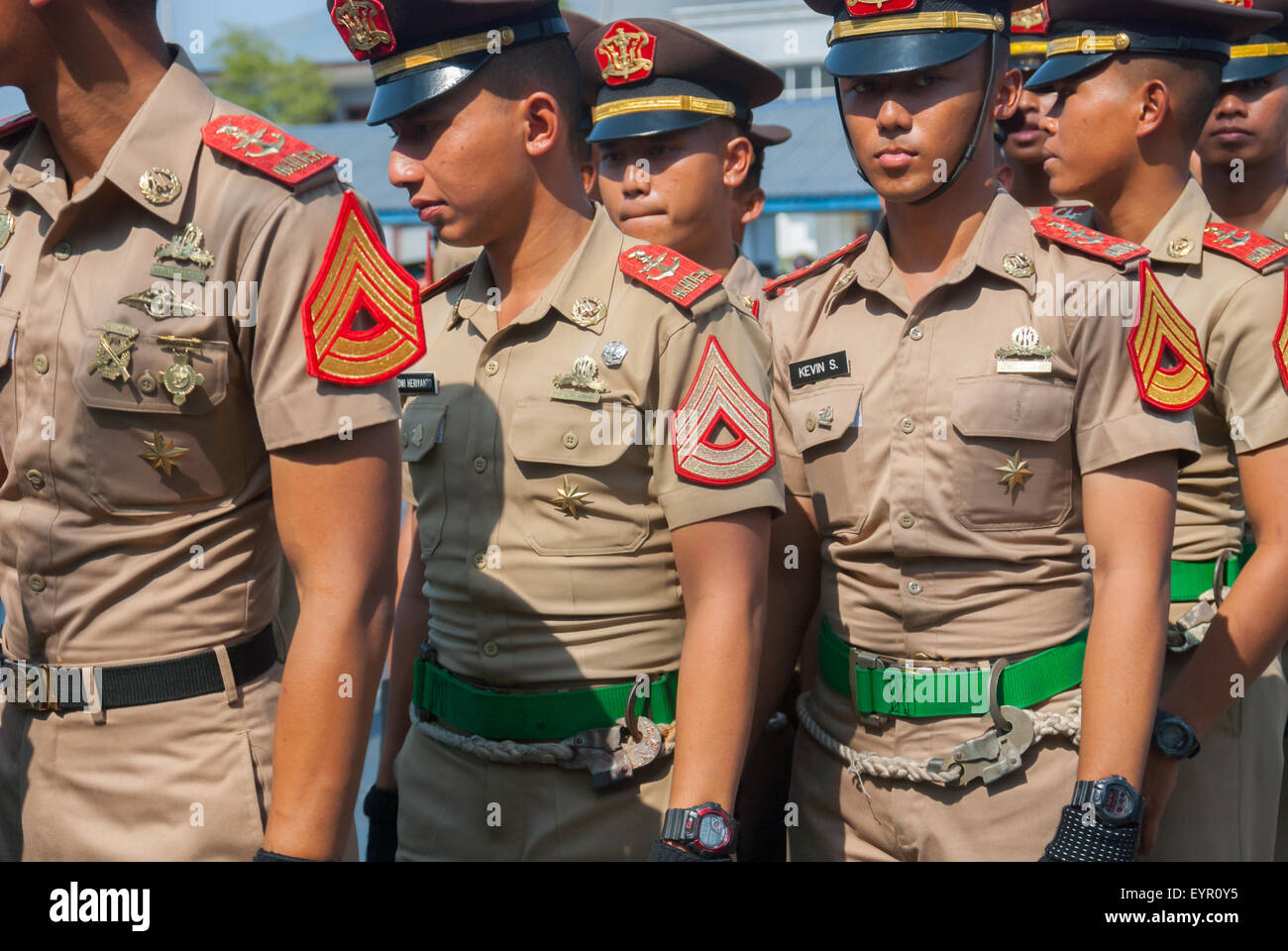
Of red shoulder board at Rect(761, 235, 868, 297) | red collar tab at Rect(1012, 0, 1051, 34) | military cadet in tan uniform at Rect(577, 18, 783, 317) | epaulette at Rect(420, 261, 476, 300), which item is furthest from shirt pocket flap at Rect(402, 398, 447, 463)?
red collar tab at Rect(1012, 0, 1051, 34)

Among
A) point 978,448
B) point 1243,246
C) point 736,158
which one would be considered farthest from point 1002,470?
point 736,158

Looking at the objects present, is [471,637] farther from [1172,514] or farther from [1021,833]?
[1172,514]

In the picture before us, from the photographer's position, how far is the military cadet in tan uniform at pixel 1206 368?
10.6ft

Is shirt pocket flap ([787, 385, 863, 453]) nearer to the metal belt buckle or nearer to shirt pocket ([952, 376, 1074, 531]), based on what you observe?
shirt pocket ([952, 376, 1074, 531])

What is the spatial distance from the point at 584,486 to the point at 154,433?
2.88 feet

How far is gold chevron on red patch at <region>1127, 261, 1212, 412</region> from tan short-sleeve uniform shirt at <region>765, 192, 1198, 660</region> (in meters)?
0.03

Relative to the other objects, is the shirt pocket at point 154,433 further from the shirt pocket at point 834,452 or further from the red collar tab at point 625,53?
the red collar tab at point 625,53

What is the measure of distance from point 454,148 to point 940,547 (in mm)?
1274

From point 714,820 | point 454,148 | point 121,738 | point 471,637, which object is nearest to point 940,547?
point 714,820

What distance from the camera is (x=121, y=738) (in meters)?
2.25

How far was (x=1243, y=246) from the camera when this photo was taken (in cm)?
357

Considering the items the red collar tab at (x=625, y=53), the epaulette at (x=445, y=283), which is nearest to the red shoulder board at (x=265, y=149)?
the epaulette at (x=445, y=283)

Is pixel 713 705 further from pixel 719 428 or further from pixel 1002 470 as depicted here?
pixel 1002 470

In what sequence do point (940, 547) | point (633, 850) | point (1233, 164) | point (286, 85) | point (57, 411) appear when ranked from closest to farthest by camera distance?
1. point (57, 411)
2. point (633, 850)
3. point (940, 547)
4. point (1233, 164)
5. point (286, 85)
